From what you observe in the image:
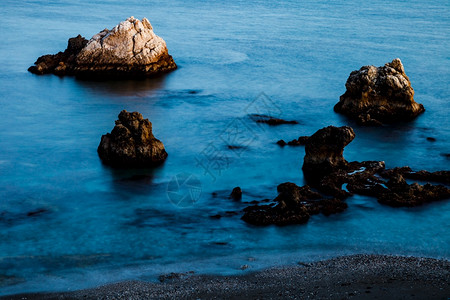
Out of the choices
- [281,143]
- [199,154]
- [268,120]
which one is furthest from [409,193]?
[268,120]

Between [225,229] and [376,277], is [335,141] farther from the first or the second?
[376,277]

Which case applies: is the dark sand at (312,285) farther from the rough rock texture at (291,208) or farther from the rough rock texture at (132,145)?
the rough rock texture at (132,145)

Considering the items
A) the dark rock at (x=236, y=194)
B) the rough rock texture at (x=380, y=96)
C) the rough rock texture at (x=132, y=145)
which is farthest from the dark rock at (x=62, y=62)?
the dark rock at (x=236, y=194)

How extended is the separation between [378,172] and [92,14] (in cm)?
7094

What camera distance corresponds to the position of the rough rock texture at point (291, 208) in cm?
2870

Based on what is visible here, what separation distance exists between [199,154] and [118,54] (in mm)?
20600

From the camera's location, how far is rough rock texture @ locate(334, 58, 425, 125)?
43.9 m

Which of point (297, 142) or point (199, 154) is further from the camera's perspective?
point (297, 142)

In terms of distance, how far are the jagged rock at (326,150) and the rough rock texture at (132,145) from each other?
8.63 metres

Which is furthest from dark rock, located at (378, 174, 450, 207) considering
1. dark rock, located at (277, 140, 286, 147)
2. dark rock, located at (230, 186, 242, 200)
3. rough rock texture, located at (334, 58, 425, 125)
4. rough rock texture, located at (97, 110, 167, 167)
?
rough rock texture, located at (97, 110, 167, 167)

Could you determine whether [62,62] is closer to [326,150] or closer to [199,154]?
[199,154]

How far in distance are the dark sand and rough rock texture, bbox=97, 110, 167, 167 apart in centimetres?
1244

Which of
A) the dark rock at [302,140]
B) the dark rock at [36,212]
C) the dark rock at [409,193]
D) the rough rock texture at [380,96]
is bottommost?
the dark rock at [36,212]

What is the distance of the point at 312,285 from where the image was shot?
Answer: 23.1m
